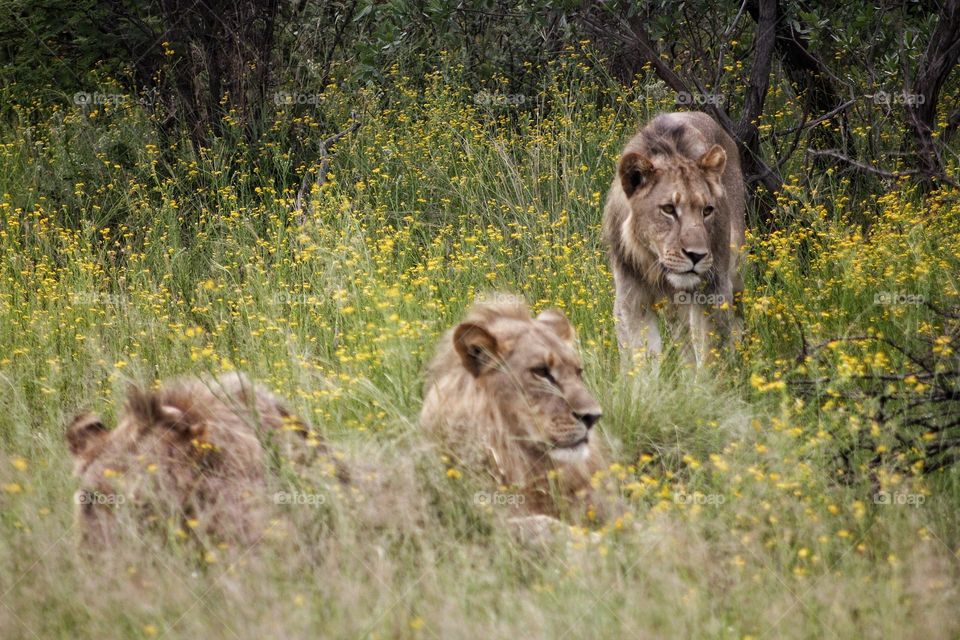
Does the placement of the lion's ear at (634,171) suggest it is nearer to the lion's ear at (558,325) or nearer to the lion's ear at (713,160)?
the lion's ear at (713,160)

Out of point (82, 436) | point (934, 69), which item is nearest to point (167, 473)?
point (82, 436)

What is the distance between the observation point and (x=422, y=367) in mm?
5887

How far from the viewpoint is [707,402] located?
19.1 feet

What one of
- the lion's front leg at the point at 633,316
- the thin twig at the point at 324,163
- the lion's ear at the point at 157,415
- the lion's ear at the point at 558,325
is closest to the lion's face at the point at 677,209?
the lion's front leg at the point at 633,316

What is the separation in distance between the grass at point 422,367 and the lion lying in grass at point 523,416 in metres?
0.15

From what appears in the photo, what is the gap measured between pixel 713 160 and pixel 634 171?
48cm

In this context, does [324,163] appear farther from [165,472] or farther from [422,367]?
[165,472]

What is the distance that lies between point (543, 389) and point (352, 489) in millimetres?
858

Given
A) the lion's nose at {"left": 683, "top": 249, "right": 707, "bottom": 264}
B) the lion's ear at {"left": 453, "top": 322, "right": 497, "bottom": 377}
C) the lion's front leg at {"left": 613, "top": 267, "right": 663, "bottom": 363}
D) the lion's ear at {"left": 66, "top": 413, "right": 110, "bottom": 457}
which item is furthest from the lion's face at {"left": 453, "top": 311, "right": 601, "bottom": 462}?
the lion's front leg at {"left": 613, "top": 267, "right": 663, "bottom": 363}

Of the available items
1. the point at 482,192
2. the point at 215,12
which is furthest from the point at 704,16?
the point at 215,12

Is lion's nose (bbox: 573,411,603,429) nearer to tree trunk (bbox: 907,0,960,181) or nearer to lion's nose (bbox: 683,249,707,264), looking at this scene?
lion's nose (bbox: 683,249,707,264)

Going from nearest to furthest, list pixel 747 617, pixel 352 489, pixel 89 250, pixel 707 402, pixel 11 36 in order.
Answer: pixel 747 617
pixel 352 489
pixel 707 402
pixel 89 250
pixel 11 36

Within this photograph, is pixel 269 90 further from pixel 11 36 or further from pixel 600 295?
pixel 600 295

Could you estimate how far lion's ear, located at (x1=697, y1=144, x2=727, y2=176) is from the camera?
6918 mm
